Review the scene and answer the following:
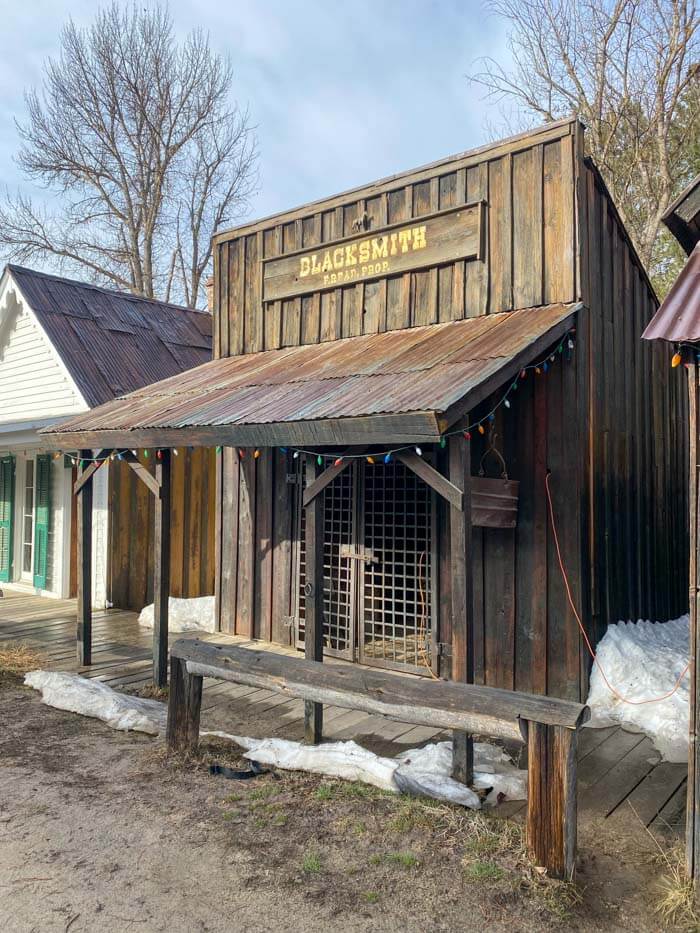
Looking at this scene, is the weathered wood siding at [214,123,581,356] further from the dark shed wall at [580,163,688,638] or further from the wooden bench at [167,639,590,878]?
the wooden bench at [167,639,590,878]

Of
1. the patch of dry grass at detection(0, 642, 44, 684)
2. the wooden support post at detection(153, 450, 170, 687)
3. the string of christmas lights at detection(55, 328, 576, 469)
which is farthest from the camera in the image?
the patch of dry grass at detection(0, 642, 44, 684)

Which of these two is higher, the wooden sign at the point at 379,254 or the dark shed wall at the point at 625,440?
the wooden sign at the point at 379,254

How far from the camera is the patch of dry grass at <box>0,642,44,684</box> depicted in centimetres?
675

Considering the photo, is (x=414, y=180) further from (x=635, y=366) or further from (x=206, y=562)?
(x=206, y=562)

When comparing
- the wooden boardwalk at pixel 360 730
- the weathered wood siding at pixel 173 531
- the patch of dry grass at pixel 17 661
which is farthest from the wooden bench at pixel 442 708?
the weathered wood siding at pixel 173 531

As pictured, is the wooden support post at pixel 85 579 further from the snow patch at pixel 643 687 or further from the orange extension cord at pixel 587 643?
the snow patch at pixel 643 687

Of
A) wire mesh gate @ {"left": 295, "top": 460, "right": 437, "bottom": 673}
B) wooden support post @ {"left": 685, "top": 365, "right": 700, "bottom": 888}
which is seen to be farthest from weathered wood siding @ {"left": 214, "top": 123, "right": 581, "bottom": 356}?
wooden support post @ {"left": 685, "top": 365, "right": 700, "bottom": 888}

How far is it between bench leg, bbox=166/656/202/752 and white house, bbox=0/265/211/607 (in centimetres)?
602

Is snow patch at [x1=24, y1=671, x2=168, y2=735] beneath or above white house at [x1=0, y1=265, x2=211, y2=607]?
beneath

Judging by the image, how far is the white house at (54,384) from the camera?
→ 10961 mm

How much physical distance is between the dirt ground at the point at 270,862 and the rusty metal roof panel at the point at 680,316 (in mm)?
2467

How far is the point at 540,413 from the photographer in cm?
586

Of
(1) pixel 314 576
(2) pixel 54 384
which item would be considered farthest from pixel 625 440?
(2) pixel 54 384

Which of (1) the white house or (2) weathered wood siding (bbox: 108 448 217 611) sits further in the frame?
(1) the white house
